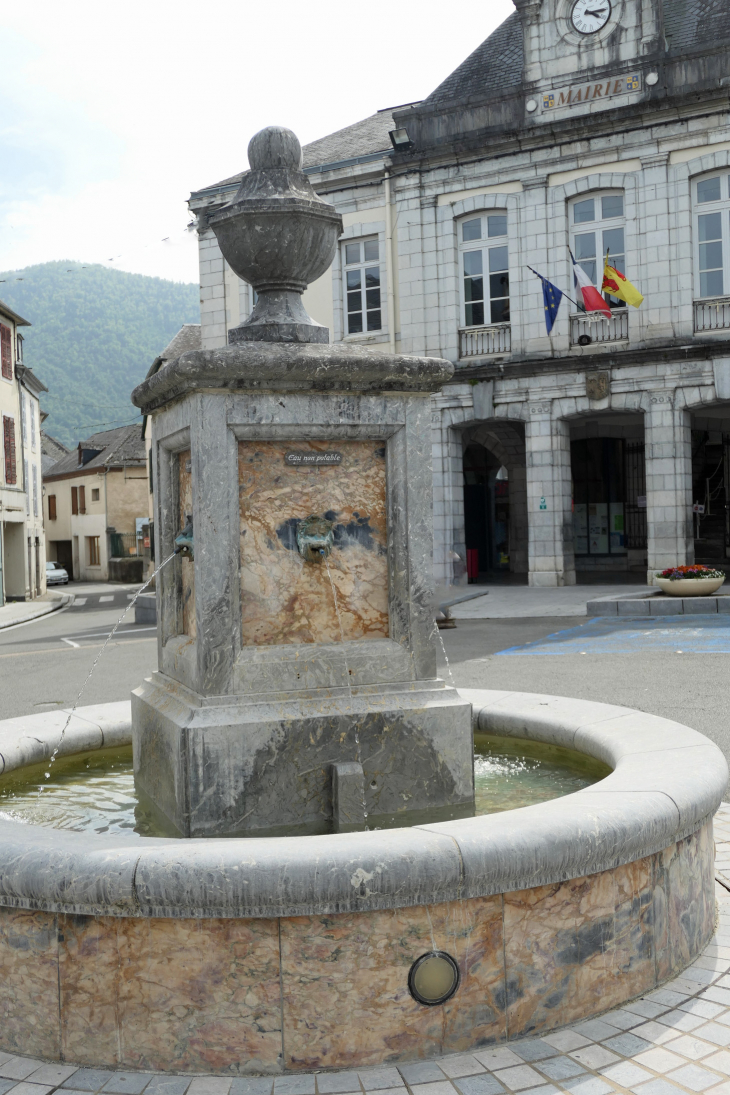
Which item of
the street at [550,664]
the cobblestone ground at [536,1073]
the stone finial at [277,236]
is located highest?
the stone finial at [277,236]

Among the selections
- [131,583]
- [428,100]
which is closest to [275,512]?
[428,100]

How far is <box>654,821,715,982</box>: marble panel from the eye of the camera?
3348mm

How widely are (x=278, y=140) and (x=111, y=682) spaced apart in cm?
788

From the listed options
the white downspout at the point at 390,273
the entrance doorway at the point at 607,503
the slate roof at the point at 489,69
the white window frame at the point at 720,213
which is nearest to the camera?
the white window frame at the point at 720,213

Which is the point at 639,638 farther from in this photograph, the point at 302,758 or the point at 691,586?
the point at 302,758

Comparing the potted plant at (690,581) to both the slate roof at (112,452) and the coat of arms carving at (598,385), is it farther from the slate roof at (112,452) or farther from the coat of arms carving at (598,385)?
the slate roof at (112,452)

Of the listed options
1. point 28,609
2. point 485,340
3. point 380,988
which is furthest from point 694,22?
point 28,609

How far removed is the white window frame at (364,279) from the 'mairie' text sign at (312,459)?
19.4 metres

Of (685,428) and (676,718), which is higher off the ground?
(685,428)

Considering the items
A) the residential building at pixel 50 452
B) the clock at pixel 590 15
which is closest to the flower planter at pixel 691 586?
the clock at pixel 590 15

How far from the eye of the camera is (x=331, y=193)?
23.7 meters

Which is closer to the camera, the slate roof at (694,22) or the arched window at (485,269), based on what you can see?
the slate roof at (694,22)

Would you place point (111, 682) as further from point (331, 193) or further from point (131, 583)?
point (131, 583)

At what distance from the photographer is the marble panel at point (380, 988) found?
2875 millimetres
